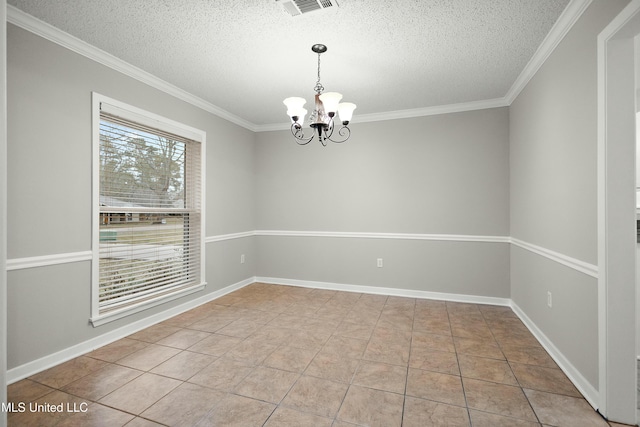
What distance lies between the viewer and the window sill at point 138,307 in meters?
2.69

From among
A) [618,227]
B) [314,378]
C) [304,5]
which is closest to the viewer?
[618,227]

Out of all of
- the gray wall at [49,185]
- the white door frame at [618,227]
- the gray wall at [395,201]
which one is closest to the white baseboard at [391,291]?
the gray wall at [395,201]

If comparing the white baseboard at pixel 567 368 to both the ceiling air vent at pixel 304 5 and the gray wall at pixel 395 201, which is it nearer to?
the gray wall at pixel 395 201

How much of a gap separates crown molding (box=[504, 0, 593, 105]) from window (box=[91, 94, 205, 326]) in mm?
3631

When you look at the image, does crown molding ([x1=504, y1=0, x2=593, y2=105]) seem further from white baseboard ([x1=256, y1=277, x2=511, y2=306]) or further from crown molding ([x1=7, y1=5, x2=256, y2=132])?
crown molding ([x1=7, y1=5, x2=256, y2=132])

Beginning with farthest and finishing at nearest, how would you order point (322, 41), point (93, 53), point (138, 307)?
point (138, 307), point (93, 53), point (322, 41)

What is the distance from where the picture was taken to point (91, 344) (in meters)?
2.63

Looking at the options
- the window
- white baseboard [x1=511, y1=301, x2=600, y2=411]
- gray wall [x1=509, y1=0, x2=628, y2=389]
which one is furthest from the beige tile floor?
the window

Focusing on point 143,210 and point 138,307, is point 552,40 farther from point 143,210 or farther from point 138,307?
point 138,307

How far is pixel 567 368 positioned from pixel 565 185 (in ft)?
4.41

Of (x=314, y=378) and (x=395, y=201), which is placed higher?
(x=395, y=201)

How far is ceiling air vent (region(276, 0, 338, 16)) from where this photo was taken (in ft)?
6.56

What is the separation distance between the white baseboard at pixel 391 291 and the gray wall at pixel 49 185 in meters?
2.30

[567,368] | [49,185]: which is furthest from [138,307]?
[567,368]
